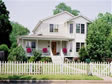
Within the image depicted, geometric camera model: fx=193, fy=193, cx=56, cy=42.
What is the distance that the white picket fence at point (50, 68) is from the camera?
48.5ft

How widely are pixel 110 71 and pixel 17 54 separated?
1199 cm

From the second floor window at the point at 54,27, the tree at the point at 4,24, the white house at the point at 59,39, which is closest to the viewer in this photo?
the white house at the point at 59,39

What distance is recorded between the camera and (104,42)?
26391mm

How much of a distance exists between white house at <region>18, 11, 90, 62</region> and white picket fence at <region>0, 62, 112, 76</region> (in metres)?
12.5

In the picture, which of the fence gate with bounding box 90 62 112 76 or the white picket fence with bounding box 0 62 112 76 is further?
the fence gate with bounding box 90 62 112 76

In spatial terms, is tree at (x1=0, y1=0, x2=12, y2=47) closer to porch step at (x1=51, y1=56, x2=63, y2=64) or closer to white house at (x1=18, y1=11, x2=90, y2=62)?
white house at (x1=18, y1=11, x2=90, y2=62)

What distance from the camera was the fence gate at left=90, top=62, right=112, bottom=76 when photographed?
15.1 metres

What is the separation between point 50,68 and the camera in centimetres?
1509

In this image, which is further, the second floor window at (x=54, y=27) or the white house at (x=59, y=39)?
the second floor window at (x=54, y=27)

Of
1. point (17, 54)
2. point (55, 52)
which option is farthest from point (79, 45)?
point (17, 54)

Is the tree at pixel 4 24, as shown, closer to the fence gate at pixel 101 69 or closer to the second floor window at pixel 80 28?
the second floor window at pixel 80 28

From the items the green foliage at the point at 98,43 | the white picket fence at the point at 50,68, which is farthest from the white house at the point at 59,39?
the white picket fence at the point at 50,68

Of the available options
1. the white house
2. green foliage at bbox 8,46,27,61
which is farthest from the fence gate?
the white house

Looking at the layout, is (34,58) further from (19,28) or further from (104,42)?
(19,28)
